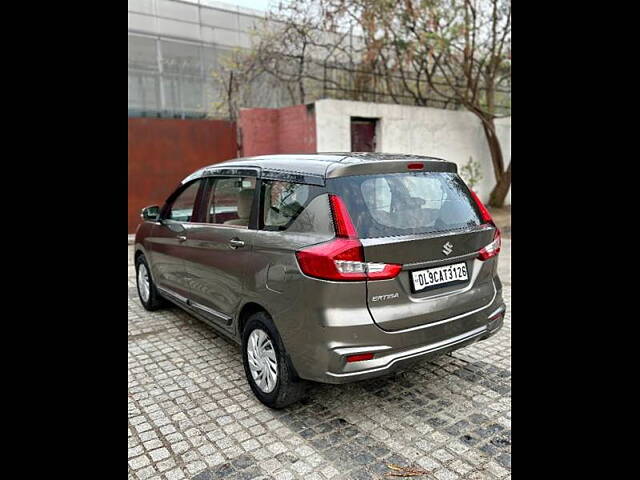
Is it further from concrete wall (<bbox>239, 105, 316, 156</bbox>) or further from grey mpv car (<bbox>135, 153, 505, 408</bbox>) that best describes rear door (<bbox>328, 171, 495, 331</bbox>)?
concrete wall (<bbox>239, 105, 316, 156</bbox>)

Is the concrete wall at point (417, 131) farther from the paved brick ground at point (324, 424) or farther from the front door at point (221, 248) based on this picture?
the paved brick ground at point (324, 424)

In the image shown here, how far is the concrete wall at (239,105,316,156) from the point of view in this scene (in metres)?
10.5

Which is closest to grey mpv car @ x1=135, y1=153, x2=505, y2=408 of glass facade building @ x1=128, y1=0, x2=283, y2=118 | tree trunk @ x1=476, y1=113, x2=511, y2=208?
tree trunk @ x1=476, y1=113, x2=511, y2=208

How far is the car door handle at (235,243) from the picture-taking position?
3.59 m

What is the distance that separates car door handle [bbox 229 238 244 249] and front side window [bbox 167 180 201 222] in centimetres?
105

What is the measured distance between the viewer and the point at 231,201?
4.14m

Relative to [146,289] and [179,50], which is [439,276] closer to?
[146,289]

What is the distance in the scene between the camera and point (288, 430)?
3.11 m

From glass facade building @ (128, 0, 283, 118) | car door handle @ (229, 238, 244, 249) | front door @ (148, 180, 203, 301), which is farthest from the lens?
glass facade building @ (128, 0, 283, 118)
